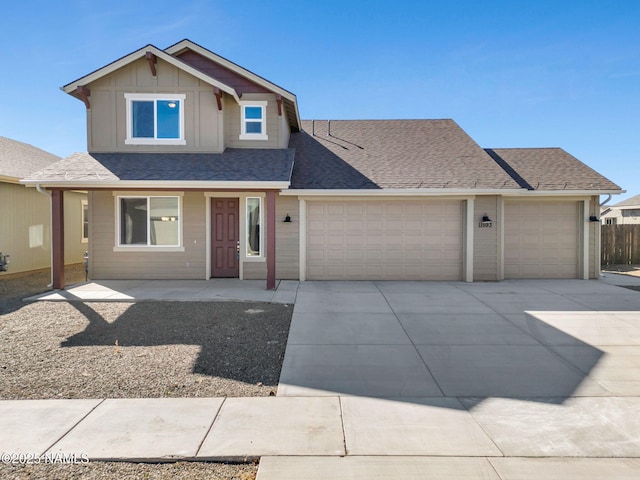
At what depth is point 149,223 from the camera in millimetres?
11102

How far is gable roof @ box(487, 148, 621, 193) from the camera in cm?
1134

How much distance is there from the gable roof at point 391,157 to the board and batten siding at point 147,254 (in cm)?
339

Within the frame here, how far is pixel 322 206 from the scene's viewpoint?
11.2 metres

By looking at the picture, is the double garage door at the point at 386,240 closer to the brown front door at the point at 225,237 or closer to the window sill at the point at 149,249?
the brown front door at the point at 225,237

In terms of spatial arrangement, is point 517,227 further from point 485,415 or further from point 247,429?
point 247,429

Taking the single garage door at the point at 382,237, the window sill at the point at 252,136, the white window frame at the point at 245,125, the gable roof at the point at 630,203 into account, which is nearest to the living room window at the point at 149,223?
the window sill at the point at 252,136

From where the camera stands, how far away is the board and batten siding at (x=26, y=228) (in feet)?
39.2

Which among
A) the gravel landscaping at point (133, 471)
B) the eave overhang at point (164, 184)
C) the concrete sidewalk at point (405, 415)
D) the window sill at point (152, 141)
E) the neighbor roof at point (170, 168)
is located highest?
the window sill at point (152, 141)

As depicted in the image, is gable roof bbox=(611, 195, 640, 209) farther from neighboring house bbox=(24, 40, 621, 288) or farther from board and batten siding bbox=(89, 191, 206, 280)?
board and batten siding bbox=(89, 191, 206, 280)

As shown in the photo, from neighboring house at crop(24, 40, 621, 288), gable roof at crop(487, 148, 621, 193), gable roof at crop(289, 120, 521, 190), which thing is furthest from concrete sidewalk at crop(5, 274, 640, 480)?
gable roof at crop(487, 148, 621, 193)

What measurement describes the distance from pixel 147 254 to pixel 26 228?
547 cm

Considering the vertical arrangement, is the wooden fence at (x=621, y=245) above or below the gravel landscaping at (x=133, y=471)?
above

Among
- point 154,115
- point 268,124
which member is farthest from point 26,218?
point 268,124

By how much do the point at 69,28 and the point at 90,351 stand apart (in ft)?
34.5
